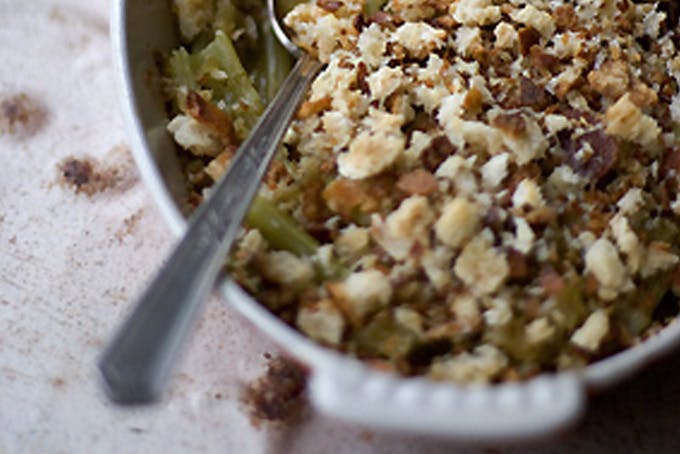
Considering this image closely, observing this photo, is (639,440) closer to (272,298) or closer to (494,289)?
(494,289)

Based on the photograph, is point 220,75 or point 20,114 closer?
point 220,75

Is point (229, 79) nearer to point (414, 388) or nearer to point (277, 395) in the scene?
point (277, 395)

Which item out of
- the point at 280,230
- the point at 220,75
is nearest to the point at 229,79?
the point at 220,75

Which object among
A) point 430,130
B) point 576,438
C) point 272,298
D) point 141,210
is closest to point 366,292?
point 272,298

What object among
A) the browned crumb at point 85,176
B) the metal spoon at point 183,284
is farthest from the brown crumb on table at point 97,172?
the metal spoon at point 183,284

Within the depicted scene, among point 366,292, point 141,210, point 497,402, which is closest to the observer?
point 497,402

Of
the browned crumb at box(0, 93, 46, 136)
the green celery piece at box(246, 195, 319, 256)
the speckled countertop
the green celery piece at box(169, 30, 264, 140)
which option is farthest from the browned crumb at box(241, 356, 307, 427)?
the browned crumb at box(0, 93, 46, 136)
